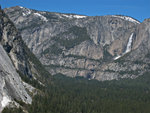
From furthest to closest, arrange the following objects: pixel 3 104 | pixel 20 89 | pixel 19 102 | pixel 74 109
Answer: pixel 74 109 → pixel 20 89 → pixel 19 102 → pixel 3 104

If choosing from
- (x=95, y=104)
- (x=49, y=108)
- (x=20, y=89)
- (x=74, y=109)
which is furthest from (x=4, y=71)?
(x=95, y=104)

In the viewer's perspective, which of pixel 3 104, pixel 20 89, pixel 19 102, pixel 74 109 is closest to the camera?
pixel 3 104

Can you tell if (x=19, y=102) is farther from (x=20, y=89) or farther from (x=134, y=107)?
(x=134, y=107)

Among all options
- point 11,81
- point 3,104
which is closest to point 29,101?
point 11,81

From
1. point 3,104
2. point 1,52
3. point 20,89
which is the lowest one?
point 3,104

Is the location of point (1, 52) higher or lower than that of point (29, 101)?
higher

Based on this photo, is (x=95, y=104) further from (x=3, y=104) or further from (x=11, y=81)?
(x=3, y=104)

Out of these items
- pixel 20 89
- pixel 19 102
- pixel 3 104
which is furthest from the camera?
pixel 20 89

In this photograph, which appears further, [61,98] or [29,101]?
[61,98]

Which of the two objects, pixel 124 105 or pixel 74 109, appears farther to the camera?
pixel 124 105
